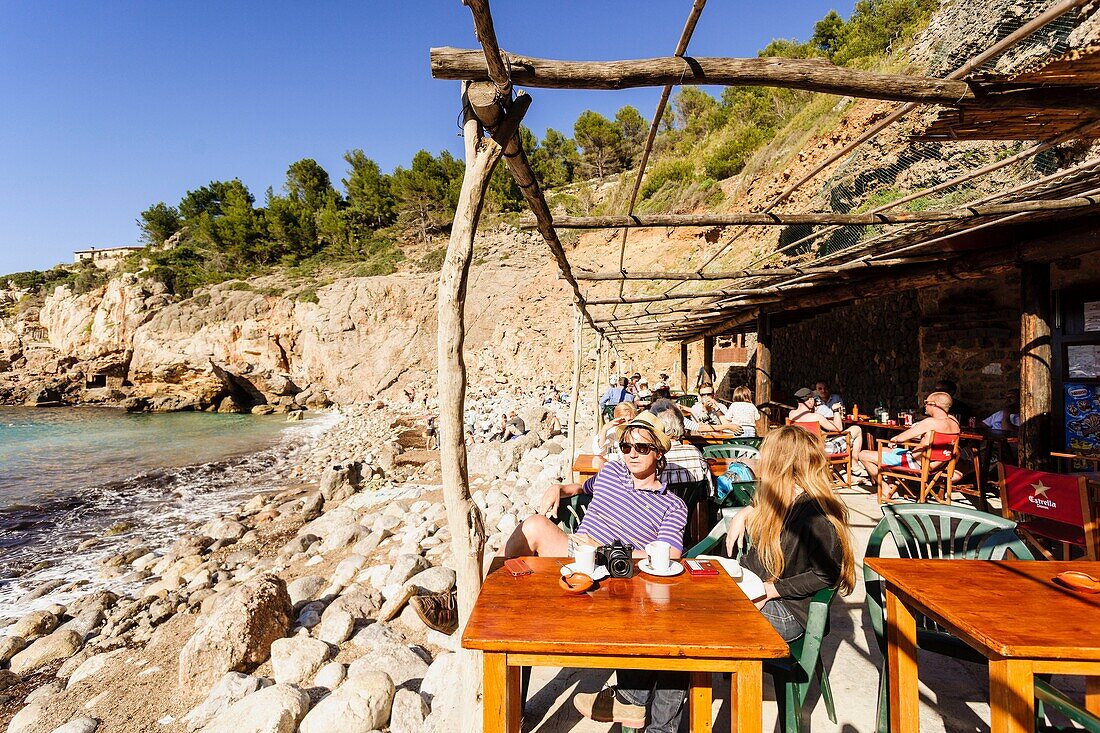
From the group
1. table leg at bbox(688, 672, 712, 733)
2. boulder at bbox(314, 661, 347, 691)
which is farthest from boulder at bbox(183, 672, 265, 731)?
table leg at bbox(688, 672, 712, 733)

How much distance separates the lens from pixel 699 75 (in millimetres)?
1688

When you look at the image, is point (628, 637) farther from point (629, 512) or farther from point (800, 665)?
point (629, 512)

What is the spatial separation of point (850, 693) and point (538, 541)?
1494 millimetres

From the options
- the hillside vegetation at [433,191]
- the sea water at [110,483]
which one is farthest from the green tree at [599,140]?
the sea water at [110,483]

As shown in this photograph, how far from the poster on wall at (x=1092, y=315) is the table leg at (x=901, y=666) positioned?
4.36 m

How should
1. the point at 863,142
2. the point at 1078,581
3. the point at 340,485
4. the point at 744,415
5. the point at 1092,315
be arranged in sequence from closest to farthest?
the point at 1078,581 → the point at 863,142 → the point at 1092,315 → the point at 744,415 → the point at 340,485

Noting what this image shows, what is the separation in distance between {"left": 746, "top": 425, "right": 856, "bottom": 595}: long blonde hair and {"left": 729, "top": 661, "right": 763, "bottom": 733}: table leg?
23.1 inches

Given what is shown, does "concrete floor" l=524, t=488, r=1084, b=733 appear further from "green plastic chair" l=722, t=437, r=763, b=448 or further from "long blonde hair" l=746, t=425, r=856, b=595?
"green plastic chair" l=722, t=437, r=763, b=448

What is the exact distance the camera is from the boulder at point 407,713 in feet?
8.19

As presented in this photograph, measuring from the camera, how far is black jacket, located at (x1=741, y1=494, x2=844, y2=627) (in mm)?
1788

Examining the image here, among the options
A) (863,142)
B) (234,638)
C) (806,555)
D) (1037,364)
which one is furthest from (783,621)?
(1037,364)

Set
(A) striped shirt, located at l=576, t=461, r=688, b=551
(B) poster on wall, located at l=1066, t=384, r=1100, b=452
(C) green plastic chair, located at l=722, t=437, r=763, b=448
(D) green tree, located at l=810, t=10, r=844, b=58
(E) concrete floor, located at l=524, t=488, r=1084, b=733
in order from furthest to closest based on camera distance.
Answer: (D) green tree, located at l=810, t=10, r=844, b=58, (C) green plastic chair, located at l=722, t=437, r=763, b=448, (B) poster on wall, located at l=1066, t=384, r=1100, b=452, (A) striped shirt, located at l=576, t=461, r=688, b=551, (E) concrete floor, located at l=524, t=488, r=1084, b=733

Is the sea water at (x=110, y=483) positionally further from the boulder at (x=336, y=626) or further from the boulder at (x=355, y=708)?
the boulder at (x=355, y=708)

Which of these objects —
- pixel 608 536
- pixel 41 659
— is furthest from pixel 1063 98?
pixel 41 659
